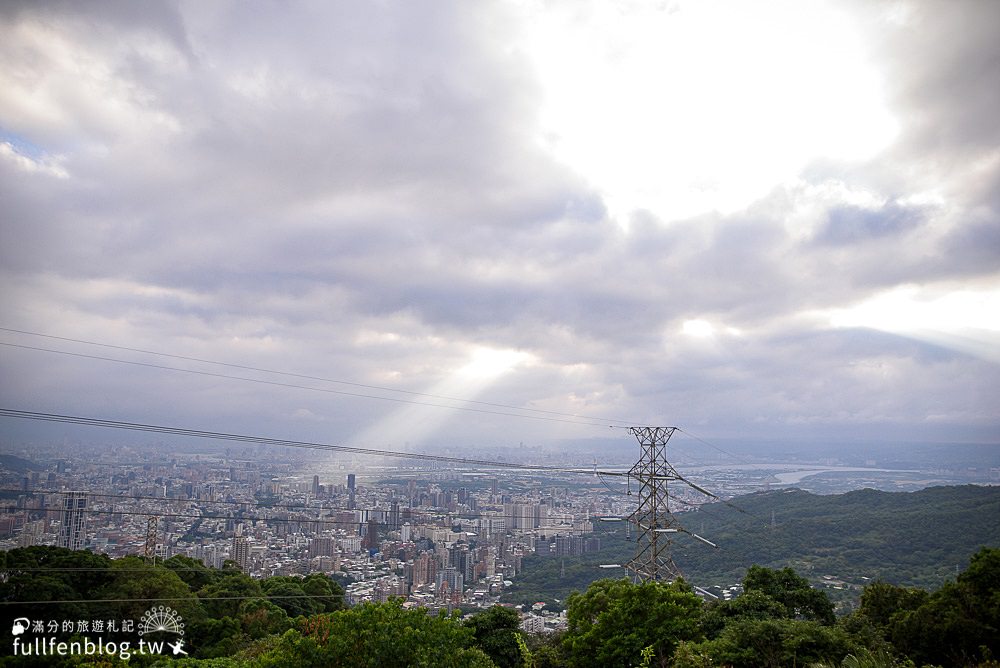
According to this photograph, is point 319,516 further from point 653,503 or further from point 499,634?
point 653,503

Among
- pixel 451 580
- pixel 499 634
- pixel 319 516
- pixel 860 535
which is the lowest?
pixel 451 580

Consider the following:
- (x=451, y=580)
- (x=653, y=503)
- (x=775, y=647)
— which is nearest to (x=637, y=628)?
(x=775, y=647)

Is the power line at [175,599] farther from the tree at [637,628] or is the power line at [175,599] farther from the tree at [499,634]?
the tree at [637,628]

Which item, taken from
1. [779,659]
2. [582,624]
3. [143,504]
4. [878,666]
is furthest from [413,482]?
[878,666]

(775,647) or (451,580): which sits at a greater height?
(775,647)

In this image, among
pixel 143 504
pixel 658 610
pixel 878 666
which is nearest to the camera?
pixel 878 666

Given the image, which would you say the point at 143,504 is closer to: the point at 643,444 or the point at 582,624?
the point at 582,624

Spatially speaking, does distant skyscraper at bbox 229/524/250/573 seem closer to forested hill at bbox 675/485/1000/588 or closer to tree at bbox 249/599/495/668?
tree at bbox 249/599/495/668
